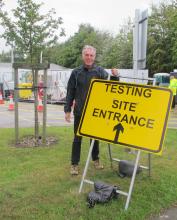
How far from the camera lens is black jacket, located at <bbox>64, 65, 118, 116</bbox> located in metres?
6.14

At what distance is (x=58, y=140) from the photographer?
9.31m

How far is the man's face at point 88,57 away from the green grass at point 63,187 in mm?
1712

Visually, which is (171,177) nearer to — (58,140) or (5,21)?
(58,140)

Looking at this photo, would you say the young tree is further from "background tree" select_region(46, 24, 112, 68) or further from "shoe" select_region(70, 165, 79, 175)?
"background tree" select_region(46, 24, 112, 68)

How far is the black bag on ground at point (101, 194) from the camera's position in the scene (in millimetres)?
4953

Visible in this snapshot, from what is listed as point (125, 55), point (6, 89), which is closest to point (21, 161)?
point (6, 89)

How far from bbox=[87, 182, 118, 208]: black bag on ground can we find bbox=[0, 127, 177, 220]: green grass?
0.08 m

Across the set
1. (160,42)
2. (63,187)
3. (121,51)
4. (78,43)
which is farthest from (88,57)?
(78,43)

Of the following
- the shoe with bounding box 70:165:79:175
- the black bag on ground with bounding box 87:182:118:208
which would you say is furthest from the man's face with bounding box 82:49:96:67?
the black bag on ground with bounding box 87:182:118:208

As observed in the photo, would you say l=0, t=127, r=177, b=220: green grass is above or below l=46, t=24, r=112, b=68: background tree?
below

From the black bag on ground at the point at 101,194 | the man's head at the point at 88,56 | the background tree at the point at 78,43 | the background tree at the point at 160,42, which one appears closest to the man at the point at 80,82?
the man's head at the point at 88,56

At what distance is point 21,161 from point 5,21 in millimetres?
3258

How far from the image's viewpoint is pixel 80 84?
6.18 m

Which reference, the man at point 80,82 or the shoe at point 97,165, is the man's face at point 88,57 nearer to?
the man at point 80,82
